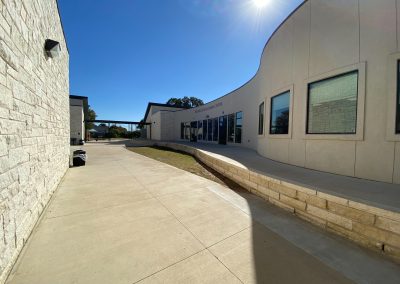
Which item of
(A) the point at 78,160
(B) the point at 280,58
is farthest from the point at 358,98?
(A) the point at 78,160

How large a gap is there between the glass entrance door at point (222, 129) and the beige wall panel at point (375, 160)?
13.4 metres

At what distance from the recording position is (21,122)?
A: 247 centimetres

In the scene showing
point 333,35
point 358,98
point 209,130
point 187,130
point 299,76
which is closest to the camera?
point 358,98

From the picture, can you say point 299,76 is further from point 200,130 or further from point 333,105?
point 200,130

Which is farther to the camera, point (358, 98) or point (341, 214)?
point (358, 98)

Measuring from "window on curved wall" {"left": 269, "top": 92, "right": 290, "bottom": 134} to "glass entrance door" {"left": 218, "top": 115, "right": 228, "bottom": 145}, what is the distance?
9776 mm

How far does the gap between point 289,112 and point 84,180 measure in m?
7.41

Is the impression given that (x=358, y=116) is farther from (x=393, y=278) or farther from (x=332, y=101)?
(x=393, y=278)

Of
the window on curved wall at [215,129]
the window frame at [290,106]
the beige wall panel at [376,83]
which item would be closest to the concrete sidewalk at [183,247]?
the beige wall panel at [376,83]

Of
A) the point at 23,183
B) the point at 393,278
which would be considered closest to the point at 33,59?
the point at 23,183

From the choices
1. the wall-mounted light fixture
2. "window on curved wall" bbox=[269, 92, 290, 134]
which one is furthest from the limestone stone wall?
"window on curved wall" bbox=[269, 92, 290, 134]

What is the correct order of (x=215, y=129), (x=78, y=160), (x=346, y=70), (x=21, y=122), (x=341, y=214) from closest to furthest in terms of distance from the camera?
(x=21, y=122), (x=341, y=214), (x=346, y=70), (x=78, y=160), (x=215, y=129)

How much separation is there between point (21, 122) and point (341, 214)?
4.95 metres

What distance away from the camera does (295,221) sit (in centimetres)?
340
